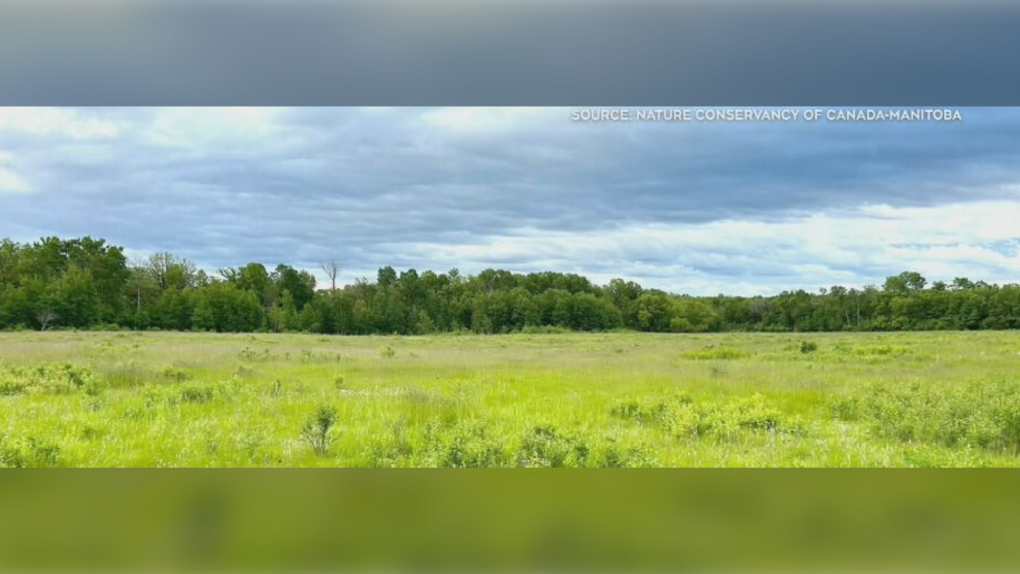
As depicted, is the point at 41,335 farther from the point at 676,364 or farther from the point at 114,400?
the point at 676,364

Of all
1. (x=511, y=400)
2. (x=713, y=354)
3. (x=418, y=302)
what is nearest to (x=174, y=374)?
(x=418, y=302)

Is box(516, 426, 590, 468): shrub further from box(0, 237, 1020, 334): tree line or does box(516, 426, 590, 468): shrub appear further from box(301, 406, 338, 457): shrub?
box(0, 237, 1020, 334): tree line

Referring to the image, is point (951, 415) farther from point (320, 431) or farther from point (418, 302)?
point (418, 302)

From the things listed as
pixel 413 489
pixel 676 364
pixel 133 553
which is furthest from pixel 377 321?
pixel 133 553

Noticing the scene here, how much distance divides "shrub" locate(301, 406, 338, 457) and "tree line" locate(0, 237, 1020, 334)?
5604 mm

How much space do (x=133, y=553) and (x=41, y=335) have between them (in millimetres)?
16937

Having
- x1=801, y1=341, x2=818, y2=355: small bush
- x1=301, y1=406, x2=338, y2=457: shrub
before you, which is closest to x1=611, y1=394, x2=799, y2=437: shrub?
x1=801, y1=341, x2=818, y2=355: small bush

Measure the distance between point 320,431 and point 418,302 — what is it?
7420 mm

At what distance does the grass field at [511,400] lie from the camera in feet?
34.9

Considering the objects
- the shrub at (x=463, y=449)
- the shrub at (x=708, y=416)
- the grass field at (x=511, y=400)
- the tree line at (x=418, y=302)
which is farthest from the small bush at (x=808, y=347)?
the shrub at (x=463, y=449)

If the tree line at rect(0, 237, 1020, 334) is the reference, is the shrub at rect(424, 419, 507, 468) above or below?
below

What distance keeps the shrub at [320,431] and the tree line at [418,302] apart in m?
5.60

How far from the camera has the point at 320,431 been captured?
11141 mm

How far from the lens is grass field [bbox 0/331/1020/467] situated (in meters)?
10.6
